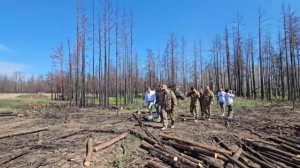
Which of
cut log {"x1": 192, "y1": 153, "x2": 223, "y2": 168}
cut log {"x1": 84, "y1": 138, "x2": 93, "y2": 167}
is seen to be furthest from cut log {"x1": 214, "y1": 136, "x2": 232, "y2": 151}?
cut log {"x1": 84, "y1": 138, "x2": 93, "y2": 167}

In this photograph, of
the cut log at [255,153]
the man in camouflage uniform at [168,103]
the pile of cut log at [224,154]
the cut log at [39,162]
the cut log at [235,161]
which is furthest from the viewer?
the man in camouflage uniform at [168,103]

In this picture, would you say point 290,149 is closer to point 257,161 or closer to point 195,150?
point 257,161

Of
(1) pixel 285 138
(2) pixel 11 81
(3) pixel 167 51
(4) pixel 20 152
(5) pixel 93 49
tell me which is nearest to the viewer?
(4) pixel 20 152

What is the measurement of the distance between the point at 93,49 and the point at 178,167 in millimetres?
19505

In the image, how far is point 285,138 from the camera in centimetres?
684

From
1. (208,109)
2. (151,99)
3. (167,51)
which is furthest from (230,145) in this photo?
(167,51)

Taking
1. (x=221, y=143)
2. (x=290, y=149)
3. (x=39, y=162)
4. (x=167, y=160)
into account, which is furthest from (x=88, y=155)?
(x=290, y=149)

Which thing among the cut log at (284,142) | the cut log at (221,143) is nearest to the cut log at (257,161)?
the cut log at (221,143)

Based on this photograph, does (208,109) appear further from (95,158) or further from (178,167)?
(95,158)

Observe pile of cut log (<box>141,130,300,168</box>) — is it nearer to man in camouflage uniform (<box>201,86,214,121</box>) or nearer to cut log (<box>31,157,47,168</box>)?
cut log (<box>31,157,47,168</box>)

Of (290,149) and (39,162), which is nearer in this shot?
(39,162)

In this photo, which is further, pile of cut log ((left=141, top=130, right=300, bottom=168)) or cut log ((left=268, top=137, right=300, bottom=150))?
cut log ((left=268, top=137, right=300, bottom=150))

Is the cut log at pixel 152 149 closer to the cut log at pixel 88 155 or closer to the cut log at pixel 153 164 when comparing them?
the cut log at pixel 153 164

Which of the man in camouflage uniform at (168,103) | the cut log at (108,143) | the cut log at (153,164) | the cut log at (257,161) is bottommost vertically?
the cut log at (257,161)
